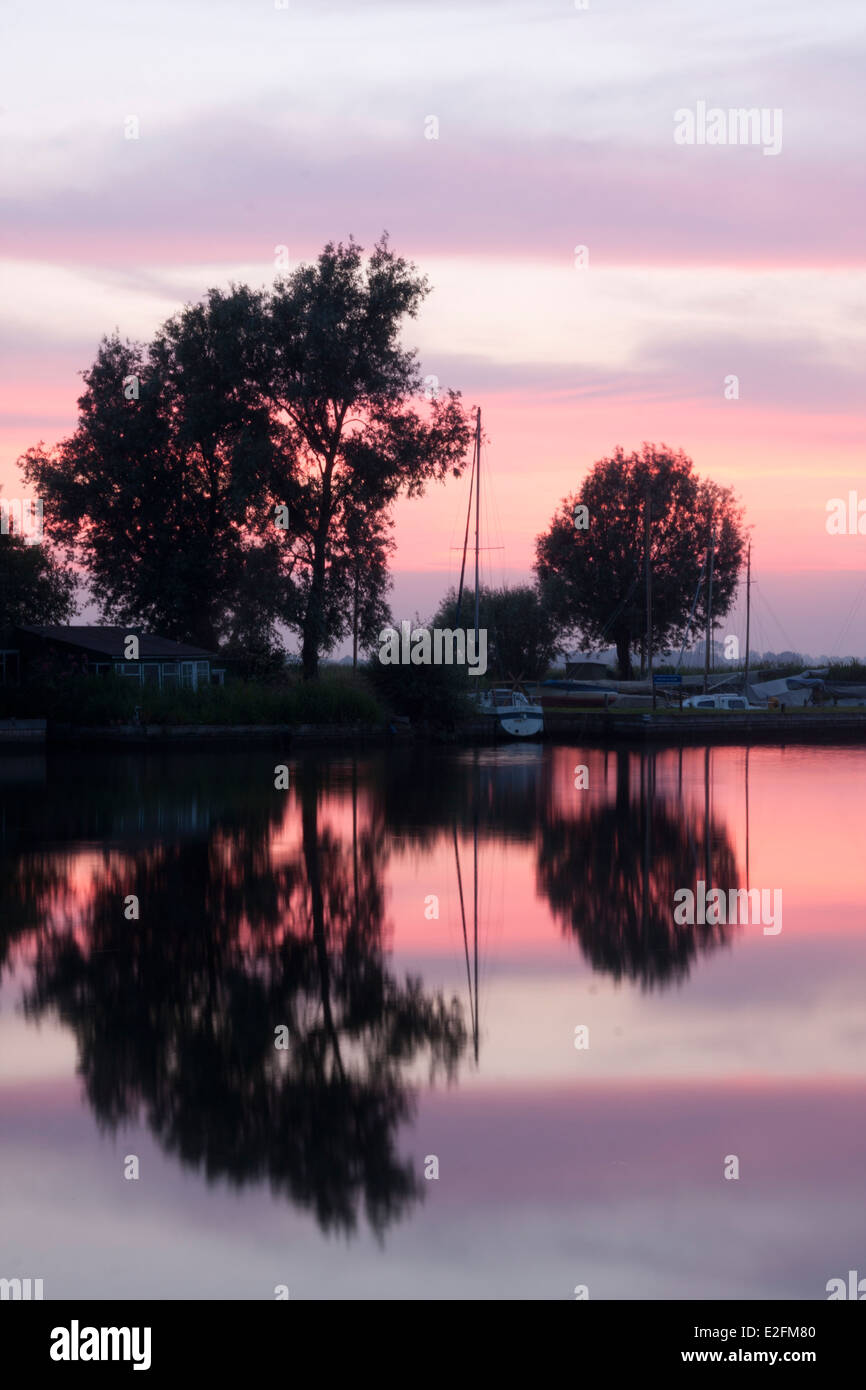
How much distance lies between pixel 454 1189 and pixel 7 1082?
3.57 meters

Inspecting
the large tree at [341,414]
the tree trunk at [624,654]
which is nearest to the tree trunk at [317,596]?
the large tree at [341,414]

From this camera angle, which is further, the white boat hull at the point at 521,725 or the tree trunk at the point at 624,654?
the tree trunk at the point at 624,654

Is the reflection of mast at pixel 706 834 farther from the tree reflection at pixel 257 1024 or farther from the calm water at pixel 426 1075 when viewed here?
the tree reflection at pixel 257 1024

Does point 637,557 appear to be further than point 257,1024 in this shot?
Yes

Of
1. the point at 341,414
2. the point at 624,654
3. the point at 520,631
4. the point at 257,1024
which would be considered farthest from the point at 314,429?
the point at 257,1024

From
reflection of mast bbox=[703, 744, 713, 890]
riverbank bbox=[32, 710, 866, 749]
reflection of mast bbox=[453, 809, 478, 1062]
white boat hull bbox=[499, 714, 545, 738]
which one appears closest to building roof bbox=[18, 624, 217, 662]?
riverbank bbox=[32, 710, 866, 749]

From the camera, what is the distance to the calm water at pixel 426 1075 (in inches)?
277

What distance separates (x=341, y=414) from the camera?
193 ft

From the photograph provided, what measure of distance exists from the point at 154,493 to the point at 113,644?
33.8ft

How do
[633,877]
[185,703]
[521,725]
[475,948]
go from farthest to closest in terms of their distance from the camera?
[521,725], [185,703], [633,877], [475,948]

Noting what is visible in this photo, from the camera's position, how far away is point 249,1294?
659 cm

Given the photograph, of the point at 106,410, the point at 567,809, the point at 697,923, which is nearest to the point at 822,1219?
the point at 697,923

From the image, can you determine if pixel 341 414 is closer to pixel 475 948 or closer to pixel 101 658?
pixel 101 658

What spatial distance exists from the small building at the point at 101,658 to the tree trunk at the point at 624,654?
40828mm
